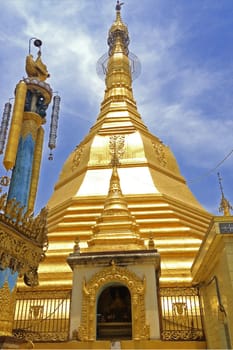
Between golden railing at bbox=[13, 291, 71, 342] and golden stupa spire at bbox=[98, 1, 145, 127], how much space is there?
1312 centimetres

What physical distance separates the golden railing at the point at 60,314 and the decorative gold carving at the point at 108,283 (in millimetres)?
758

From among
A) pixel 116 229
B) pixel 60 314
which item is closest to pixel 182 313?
pixel 116 229

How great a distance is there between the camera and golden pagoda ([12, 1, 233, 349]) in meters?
9.29

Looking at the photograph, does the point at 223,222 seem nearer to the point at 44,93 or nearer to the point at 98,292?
the point at 98,292

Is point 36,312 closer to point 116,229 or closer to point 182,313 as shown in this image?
point 116,229

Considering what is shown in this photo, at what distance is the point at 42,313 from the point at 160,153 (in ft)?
38.4

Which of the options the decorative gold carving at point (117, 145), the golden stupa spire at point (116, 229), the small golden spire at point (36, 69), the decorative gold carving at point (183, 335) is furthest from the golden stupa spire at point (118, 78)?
the decorative gold carving at point (183, 335)

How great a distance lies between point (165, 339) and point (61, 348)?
2.59m

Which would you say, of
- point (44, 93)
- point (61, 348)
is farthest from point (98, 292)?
point (44, 93)

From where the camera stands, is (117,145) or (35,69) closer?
(35,69)

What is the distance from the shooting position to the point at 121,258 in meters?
9.79

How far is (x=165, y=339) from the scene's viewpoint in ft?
29.7

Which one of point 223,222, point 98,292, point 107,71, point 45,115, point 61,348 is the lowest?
point 61,348

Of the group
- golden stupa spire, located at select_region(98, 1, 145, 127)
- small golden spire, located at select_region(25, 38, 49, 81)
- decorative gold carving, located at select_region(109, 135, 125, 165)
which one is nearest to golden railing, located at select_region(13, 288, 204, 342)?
small golden spire, located at select_region(25, 38, 49, 81)
